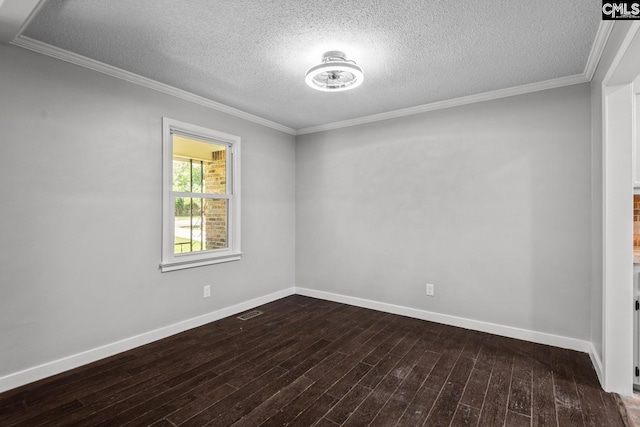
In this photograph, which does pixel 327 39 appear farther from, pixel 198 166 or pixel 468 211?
pixel 468 211

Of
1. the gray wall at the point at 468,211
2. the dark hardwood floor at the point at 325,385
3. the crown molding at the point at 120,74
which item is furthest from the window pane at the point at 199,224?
the gray wall at the point at 468,211

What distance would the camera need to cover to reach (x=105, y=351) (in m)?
2.73

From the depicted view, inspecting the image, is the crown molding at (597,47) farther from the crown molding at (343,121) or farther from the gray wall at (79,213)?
the gray wall at (79,213)

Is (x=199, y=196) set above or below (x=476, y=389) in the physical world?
above

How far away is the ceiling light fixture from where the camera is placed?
2.42 metres

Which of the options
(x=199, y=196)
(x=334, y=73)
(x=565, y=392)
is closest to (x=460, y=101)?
(x=334, y=73)

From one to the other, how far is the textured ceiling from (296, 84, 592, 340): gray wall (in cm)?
51

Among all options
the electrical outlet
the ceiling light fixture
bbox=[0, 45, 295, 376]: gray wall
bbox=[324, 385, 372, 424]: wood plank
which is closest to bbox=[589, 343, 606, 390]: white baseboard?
the electrical outlet

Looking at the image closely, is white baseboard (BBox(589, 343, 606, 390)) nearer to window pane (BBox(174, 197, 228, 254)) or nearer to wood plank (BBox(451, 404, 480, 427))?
wood plank (BBox(451, 404, 480, 427))

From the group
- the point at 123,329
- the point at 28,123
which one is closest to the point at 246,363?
the point at 123,329

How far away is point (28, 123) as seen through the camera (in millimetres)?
2346

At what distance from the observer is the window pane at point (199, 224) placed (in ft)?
11.3

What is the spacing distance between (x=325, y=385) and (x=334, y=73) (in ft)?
8.07

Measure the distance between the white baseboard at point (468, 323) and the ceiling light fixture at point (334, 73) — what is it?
2.67 m
